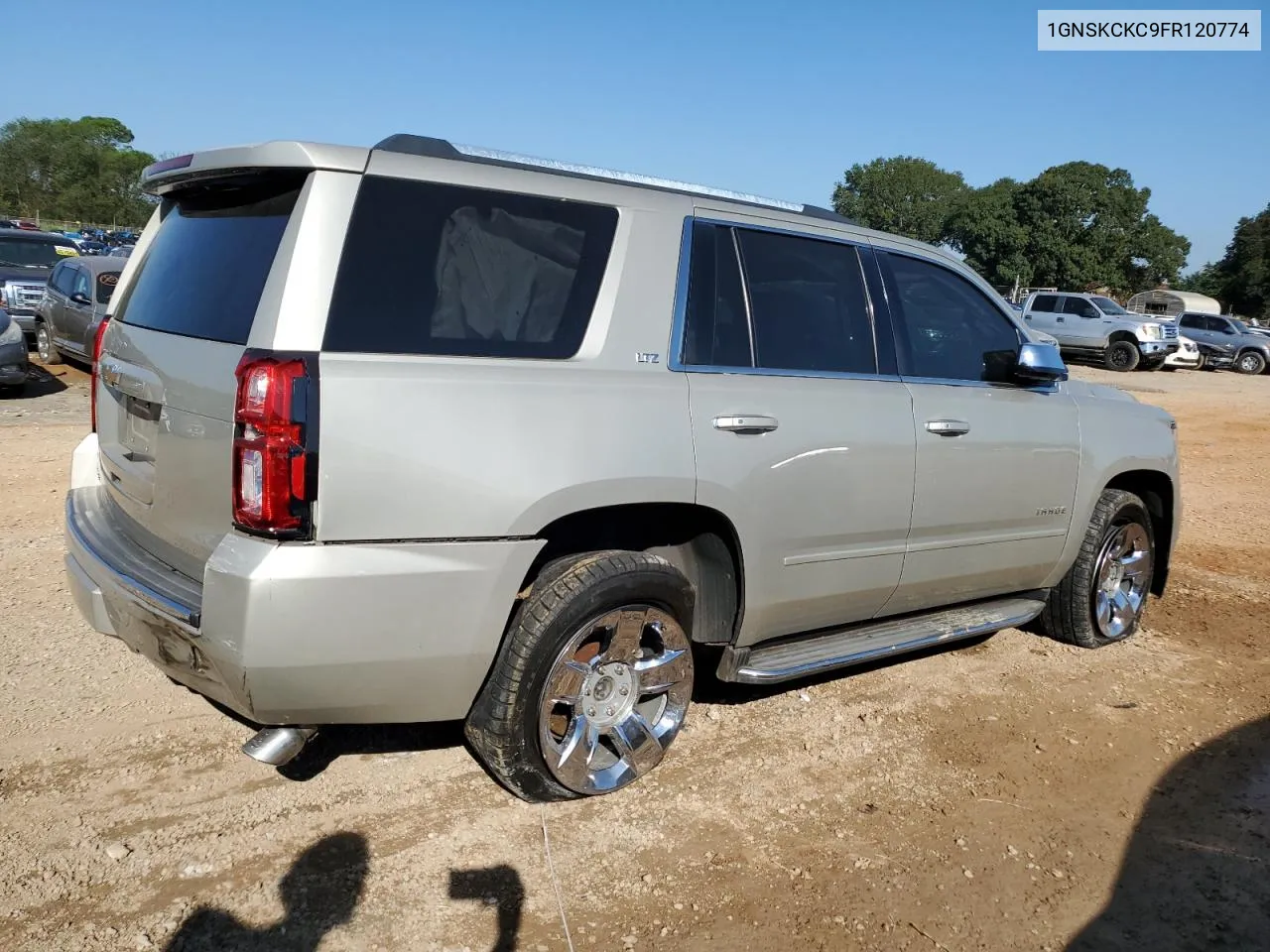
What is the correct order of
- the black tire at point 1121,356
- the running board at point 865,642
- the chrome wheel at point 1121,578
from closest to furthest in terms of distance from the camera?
the running board at point 865,642
the chrome wheel at point 1121,578
the black tire at point 1121,356

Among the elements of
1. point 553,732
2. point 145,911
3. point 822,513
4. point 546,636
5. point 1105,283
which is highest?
point 1105,283

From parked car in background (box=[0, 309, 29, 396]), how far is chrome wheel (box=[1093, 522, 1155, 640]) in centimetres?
1113

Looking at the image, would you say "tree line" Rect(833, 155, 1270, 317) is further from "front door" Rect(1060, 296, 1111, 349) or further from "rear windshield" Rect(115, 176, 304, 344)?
"rear windshield" Rect(115, 176, 304, 344)

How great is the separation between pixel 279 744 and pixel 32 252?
16.2m

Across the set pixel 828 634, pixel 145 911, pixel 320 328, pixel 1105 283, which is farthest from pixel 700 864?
pixel 1105 283

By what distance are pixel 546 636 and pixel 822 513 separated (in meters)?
1.19

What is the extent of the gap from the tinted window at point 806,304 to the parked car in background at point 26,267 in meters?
14.0

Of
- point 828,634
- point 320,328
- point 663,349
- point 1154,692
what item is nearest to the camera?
point 320,328

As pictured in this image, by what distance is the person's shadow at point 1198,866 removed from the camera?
2.89 m

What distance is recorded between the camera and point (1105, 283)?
70500mm

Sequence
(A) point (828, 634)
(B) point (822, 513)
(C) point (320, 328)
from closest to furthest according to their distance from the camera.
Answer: (C) point (320, 328) < (B) point (822, 513) < (A) point (828, 634)

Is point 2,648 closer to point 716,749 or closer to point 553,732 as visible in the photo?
point 553,732

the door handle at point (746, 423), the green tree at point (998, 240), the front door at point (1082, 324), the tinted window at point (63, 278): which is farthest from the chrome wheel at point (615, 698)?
the green tree at point (998, 240)

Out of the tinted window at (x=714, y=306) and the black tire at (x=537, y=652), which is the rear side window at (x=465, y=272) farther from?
the black tire at (x=537, y=652)
